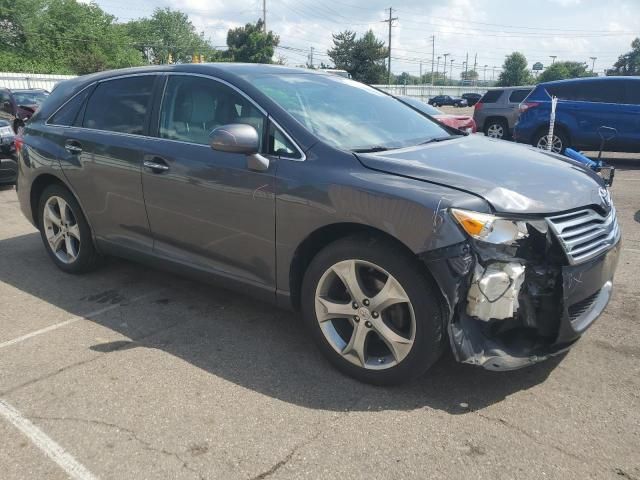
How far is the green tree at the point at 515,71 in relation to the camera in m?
108

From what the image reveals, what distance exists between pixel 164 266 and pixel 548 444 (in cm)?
273

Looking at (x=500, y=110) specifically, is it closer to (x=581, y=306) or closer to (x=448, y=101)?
(x=581, y=306)

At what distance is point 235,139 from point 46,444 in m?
1.79

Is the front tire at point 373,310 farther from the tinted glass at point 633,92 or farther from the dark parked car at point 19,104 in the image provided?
the dark parked car at point 19,104

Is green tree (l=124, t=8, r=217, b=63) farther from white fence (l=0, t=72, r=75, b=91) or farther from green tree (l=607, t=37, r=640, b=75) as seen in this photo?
green tree (l=607, t=37, r=640, b=75)

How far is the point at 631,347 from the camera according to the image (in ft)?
11.1

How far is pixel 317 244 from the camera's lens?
125 inches

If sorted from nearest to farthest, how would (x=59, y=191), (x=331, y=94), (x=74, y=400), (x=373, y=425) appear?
(x=373, y=425), (x=74, y=400), (x=331, y=94), (x=59, y=191)

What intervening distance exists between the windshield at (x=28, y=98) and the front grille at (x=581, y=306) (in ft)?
58.8

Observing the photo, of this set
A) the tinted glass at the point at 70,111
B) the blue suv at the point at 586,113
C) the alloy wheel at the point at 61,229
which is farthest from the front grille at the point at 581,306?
the blue suv at the point at 586,113

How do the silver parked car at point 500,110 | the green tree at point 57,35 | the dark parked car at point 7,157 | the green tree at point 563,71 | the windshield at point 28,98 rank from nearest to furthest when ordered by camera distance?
the dark parked car at point 7,157 → the silver parked car at point 500,110 → the windshield at point 28,98 → the green tree at point 57,35 → the green tree at point 563,71

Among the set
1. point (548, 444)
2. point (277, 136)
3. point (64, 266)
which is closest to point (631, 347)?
point (548, 444)

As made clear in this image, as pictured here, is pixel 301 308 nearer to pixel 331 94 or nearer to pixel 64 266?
pixel 331 94

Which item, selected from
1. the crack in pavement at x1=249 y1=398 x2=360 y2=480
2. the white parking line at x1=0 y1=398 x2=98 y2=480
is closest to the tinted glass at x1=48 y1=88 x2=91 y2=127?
the white parking line at x1=0 y1=398 x2=98 y2=480
